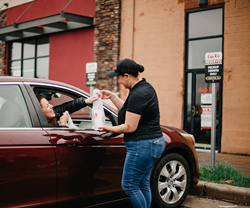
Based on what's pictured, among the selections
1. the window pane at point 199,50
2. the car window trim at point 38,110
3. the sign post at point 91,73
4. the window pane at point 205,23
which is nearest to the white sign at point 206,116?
the window pane at point 199,50

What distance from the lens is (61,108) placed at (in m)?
3.96

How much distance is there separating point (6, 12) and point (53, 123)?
1319 centimetres

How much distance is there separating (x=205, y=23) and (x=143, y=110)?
281 inches

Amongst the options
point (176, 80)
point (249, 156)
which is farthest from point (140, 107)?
point (176, 80)

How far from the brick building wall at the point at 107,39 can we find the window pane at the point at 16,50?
4.98 metres

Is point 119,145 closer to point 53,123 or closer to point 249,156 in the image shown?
point 53,123

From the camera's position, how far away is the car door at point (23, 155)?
8.90ft

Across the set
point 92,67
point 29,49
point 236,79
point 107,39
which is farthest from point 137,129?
point 29,49

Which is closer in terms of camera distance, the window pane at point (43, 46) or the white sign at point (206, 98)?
the white sign at point (206, 98)

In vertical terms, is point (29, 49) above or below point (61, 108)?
above

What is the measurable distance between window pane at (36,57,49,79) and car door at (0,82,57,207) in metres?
10.5

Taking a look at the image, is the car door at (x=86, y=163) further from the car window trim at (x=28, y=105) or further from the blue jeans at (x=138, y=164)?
the blue jeans at (x=138, y=164)

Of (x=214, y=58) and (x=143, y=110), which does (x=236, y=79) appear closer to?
(x=214, y=58)

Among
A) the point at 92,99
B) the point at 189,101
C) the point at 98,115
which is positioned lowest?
the point at 98,115
